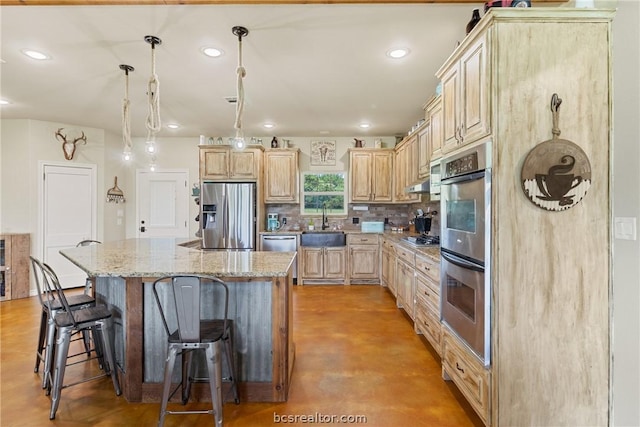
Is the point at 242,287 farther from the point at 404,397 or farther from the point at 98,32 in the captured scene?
the point at 98,32

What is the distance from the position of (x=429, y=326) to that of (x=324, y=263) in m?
2.63

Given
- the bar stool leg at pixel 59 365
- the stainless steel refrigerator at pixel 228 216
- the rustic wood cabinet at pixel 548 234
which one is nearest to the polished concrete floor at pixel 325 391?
the bar stool leg at pixel 59 365

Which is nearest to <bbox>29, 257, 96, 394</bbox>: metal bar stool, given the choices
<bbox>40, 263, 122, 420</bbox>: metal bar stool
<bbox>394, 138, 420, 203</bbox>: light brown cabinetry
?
<bbox>40, 263, 122, 420</bbox>: metal bar stool

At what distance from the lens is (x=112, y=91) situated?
369 cm

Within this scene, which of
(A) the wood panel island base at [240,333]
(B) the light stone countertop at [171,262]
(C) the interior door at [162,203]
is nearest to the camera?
(B) the light stone countertop at [171,262]

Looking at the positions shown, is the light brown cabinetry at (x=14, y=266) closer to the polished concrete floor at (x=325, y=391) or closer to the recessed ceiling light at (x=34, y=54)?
the polished concrete floor at (x=325, y=391)

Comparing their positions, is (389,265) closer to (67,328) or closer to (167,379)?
(167,379)

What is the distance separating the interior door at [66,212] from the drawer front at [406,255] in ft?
16.8

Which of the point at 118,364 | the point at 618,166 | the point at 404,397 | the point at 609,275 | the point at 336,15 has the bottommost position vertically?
the point at 404,397

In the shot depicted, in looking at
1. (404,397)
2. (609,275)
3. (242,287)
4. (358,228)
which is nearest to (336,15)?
(242,287)

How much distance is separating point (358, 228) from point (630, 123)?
14.4 ft

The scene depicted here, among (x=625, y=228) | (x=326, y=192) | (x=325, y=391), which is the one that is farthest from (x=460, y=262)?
(x=326, y=192)

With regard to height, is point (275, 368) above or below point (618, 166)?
below

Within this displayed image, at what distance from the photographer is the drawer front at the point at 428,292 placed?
2650 millimetres
